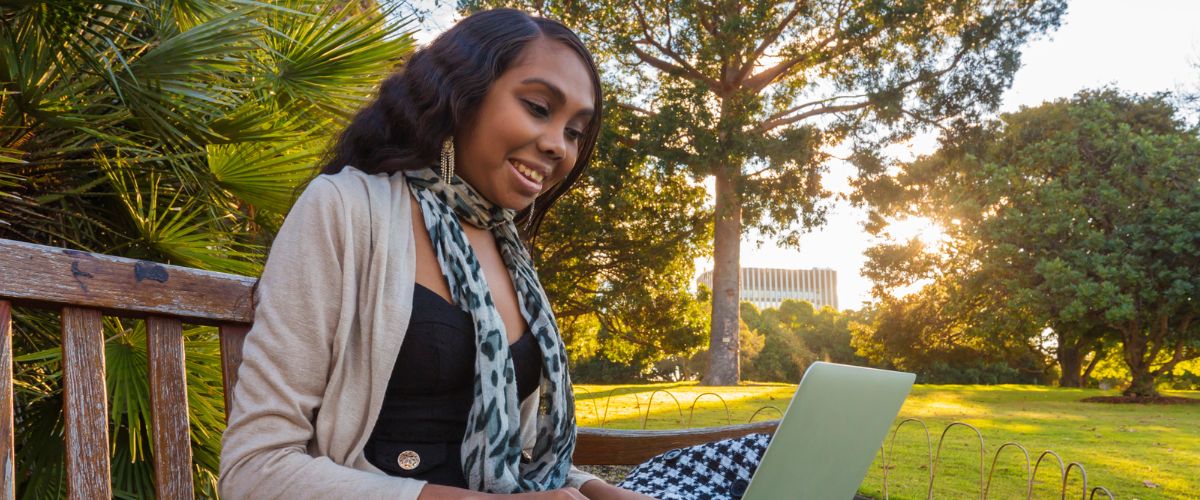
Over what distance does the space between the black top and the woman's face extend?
24cm

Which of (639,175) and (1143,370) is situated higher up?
(639,175)


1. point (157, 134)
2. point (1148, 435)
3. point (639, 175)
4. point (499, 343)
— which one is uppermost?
point (639, 175)

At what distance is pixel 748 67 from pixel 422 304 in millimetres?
11715

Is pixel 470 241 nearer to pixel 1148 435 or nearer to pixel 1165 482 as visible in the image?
pixel 1165 482

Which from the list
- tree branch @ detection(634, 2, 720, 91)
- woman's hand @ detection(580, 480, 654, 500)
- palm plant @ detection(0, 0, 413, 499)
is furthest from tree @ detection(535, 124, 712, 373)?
woman's hand @ detection(580, 480, 654, 500)

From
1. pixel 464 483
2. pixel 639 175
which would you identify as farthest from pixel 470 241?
pixel 639 175

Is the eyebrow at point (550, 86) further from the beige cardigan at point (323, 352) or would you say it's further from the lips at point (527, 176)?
the beige cardigan at point (323, 352)

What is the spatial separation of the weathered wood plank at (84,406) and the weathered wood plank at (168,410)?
0.26 feet

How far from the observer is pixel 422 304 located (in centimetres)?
123

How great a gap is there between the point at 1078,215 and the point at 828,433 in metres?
14.6

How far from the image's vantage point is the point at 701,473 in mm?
1538

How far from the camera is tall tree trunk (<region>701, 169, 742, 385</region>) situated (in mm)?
13602

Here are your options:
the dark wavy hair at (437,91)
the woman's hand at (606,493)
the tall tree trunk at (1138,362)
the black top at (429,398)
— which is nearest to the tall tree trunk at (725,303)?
the tall tree trunk at (1138,362)

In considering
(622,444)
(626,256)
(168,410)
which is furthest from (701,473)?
(626,256)
